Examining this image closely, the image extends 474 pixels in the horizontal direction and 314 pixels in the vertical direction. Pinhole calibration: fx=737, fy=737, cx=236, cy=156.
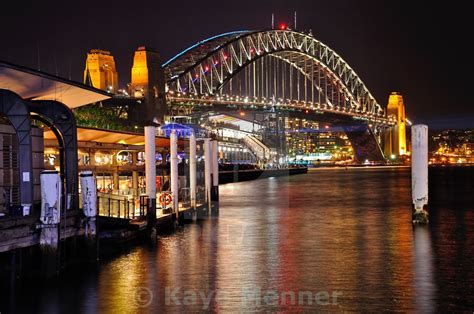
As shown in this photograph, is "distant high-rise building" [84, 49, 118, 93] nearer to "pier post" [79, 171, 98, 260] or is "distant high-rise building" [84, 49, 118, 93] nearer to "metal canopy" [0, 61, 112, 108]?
"metal canopy" [0, 61, 112, 108]

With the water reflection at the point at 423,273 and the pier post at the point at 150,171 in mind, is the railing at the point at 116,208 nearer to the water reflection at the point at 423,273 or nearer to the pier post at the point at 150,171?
the pier post at the point at 150,171

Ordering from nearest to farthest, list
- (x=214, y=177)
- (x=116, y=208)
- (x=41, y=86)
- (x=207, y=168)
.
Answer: (x=41, y=86)
(x=116, y=208)
(x=207, y=168)
(x=214, y=177)

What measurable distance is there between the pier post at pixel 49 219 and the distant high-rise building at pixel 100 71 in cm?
6736

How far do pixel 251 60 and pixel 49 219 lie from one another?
105255 mm

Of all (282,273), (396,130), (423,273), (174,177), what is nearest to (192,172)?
(174,177)

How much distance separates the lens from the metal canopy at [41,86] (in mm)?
17812

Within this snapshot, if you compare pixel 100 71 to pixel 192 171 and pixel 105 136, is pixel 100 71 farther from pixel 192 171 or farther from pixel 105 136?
pixel 192 171

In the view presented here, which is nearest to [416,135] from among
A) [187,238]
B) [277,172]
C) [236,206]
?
[187,238]

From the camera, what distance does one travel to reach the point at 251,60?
11950 cm

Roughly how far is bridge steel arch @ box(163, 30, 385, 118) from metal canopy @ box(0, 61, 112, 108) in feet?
271

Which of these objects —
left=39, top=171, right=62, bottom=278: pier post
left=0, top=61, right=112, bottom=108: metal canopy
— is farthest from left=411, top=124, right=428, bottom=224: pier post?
left=39, top=171, right=62, bottom=278: pier post

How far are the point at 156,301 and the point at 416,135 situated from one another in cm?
1384

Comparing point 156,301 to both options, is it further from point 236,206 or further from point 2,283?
point 236,206

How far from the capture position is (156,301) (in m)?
15.1
